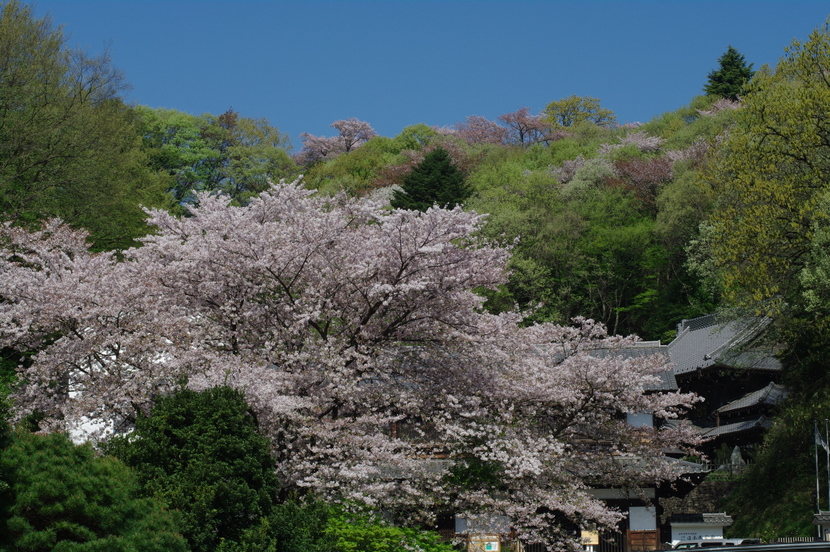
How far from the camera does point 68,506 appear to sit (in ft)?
27.1

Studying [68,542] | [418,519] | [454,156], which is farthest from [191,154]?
[68,542]

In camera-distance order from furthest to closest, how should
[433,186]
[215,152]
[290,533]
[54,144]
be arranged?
1. [215,152]
2. [433,186]
3. [54,144]
4. [290,533]

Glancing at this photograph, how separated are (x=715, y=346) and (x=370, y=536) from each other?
29606 mm

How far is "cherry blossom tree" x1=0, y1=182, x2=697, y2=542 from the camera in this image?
45.6 feet

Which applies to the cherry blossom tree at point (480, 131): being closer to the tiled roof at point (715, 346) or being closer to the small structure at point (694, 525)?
the tiled roof at point (715, 346)

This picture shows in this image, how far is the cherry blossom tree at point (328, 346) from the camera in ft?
45.6

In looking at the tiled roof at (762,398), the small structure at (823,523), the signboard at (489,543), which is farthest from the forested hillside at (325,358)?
the tiled roof at (762,398)

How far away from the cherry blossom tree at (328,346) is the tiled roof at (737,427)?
20.6m

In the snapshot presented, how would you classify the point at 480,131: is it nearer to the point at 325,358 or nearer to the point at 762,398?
the point at 762,398

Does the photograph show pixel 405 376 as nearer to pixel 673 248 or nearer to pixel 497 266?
pixel 497 266

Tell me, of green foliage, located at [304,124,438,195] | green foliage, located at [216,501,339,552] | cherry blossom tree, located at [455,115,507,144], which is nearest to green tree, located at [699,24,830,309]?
green foliage, located at [216,501,339,552]

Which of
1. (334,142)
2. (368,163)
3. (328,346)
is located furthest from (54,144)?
(334,142)

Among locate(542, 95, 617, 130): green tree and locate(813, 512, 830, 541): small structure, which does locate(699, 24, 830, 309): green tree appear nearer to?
locate(813, 512, 830, 541): small structure

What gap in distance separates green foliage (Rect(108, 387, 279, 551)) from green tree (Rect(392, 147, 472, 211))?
114ft
